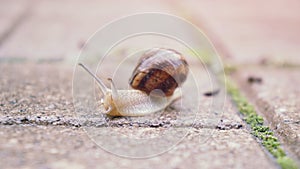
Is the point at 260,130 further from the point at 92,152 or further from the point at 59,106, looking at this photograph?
the point at 59,106

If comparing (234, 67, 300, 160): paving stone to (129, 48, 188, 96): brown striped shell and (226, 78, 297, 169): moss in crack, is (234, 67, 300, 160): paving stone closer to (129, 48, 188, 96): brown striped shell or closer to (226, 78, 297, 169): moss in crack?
(226, 78, 297, 169): moss in crack

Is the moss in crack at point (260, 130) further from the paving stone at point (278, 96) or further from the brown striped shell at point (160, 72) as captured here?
the brown striped shell at point (160, 72)

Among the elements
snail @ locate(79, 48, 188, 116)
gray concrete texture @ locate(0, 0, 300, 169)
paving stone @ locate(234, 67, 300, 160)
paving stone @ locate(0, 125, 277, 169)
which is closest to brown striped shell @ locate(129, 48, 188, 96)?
snail @ locate(79, 48, 188, 116)

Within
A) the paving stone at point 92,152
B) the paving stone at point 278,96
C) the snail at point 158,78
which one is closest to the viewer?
the paving stone at point 92,152

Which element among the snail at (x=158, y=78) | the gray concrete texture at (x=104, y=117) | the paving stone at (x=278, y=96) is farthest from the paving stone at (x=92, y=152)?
the snail at (x=158, y=78)

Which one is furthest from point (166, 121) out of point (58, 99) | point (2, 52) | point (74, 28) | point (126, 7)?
point (126, 7)

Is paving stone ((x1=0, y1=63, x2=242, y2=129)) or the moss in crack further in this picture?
paving stone ((x1=0, y1=63, x2=242, y2=129))
